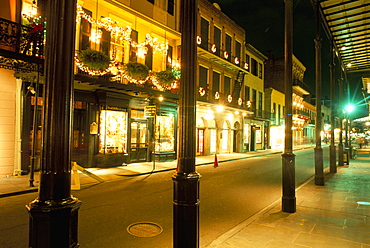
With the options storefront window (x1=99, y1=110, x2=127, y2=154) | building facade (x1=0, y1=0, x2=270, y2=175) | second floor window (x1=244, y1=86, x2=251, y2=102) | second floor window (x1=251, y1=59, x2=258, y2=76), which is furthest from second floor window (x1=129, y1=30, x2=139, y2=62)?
second floor window (x1=251, y1=59, x2=258, y2=76)

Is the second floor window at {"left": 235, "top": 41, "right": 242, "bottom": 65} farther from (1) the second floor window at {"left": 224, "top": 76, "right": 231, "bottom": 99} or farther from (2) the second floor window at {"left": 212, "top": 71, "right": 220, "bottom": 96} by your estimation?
(2) the second floor window at {"left": 212, "top": 71, "right": 220, "bottom": 96}

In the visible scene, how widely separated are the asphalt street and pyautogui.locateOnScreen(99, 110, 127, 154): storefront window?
428cm

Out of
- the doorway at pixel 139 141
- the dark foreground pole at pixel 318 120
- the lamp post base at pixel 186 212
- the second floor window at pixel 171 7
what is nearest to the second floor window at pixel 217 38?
the second floor window at pixel 171 7

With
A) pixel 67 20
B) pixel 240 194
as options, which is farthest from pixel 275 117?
pixel 67 20

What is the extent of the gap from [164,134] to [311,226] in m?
13.8

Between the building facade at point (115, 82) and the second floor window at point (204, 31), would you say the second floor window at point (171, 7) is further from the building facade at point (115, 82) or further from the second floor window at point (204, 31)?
the second floor window at point (204, 31)

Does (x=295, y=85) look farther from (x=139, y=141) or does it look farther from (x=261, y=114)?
(x=139, y=141)

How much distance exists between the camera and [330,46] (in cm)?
1119

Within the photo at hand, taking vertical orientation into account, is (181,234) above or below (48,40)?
below

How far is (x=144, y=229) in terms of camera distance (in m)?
5.25

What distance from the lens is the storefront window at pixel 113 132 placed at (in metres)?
14.3

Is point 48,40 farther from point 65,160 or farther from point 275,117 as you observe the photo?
point 275,117

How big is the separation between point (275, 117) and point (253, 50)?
11582mm

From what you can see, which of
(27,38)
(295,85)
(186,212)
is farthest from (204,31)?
(295,85)
